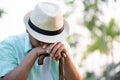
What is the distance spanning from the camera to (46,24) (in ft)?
10.2

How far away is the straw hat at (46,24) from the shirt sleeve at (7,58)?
18 cm

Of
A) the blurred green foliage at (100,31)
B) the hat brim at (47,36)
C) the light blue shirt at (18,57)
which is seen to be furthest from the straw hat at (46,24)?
the blurred green foliage at (100,31)

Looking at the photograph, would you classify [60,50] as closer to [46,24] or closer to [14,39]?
[46,24]

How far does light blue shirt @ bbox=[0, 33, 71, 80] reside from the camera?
3086 millimetres

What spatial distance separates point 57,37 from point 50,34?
0.16ft

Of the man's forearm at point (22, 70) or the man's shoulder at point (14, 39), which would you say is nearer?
the man's forearm at point (22, 70)

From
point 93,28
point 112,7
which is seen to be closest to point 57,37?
point 112,7

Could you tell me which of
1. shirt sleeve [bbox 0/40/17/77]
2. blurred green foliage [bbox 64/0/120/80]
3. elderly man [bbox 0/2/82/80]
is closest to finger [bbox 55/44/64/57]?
elderly man [bbox 0/2/82/80]

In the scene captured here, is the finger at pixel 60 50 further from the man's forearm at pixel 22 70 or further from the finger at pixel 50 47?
the man's forearm at pixel 22 70

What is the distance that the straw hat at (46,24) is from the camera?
121 inches

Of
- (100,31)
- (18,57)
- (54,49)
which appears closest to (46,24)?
(54,49)

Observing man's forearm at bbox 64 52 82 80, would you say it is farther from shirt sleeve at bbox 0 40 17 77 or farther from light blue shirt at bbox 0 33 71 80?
shirt sleeve at bbox 0 40 17 77

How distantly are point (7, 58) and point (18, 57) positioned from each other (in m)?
0.10

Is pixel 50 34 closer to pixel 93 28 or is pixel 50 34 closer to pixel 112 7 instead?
pixel 112 7
